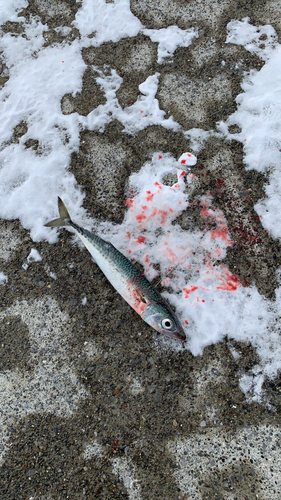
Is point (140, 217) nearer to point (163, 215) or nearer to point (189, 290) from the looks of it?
point (163, 215)

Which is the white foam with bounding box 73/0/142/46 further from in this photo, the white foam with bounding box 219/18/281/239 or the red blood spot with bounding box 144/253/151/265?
the red blood spot with bounding box 144/253/151/265

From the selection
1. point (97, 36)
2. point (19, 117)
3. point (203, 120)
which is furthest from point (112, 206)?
point (97, 36)

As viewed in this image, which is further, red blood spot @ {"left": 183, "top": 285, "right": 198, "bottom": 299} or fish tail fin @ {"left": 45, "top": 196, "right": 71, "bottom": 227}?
fish tail fin @ {"left": 45, "top": 196, "right": 71, "bottom": 227}

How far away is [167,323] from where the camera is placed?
9.79 ft

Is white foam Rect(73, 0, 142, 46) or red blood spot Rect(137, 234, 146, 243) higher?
white foam Rect(73, 0, 142, 46)

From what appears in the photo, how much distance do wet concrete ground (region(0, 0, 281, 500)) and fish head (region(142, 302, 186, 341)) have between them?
14.7 inches

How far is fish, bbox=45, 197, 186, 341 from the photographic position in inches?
118

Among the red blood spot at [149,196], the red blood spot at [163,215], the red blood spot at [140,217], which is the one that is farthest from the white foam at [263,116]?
the red blood spot at [140,217]

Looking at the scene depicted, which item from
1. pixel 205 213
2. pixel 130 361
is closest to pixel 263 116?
pixel 205 213

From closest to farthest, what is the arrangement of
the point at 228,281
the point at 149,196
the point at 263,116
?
the point at 228,281 < the point at 149,196 < the point at 263,116

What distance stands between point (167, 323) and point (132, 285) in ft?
1.72

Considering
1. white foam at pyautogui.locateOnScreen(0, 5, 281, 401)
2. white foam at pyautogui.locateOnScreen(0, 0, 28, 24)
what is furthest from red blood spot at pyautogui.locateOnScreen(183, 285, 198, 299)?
white foam at pyautogui.locateOnScreen(0, 0, 28, 24)

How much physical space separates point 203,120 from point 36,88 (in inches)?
98.6

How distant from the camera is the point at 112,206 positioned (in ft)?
12.7
